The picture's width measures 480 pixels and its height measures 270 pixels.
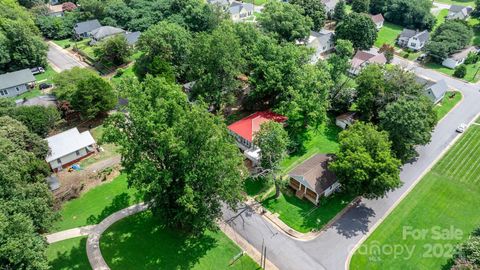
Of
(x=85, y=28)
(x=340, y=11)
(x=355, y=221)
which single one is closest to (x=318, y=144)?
(x=355, y=221)

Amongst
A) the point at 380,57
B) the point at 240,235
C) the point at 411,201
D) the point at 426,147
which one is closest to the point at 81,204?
the point at 240,235

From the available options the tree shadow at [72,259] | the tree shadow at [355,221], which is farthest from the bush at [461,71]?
the tree shadow at [72,259]

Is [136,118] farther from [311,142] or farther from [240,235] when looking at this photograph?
[311,142]

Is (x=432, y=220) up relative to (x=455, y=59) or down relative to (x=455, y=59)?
down

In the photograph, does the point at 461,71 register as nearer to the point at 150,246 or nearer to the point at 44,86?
the point at 150,246

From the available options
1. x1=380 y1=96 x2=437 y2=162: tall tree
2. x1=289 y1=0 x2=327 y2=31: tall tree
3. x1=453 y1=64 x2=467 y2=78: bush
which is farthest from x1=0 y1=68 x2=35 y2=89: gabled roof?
x1=453 y1=64 x2=467 y2=78: bush
